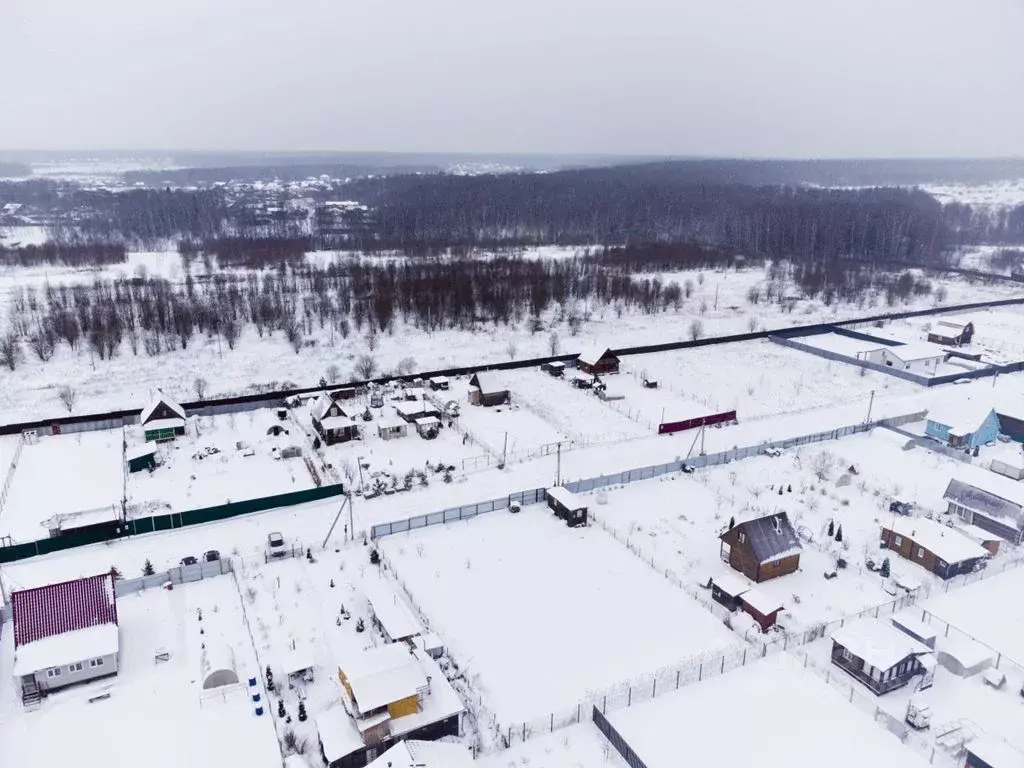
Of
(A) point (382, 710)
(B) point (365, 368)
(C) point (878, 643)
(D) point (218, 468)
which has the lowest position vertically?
(D) point (218, 468)

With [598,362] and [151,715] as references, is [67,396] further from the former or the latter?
[598,362]

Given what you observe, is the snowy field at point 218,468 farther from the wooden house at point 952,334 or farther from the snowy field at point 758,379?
the wooden house at point 952,334

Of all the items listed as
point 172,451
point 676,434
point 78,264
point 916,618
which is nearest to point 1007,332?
point 676,434

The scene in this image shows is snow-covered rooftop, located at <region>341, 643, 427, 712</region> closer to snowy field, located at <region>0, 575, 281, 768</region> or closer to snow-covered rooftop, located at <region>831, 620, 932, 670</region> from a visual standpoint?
snowy field, located at <region>0, 575, 281, 768</region>

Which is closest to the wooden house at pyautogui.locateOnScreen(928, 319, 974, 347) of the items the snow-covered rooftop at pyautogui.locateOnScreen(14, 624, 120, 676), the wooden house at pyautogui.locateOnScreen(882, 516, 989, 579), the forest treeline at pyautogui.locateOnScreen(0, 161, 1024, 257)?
the wooden house at pyautogui.locateOnScreen(882, 516, 989, 579)

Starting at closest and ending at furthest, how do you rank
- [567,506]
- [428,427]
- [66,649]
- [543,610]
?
[66,649]
[543,610]
[567,506]
[428,427]

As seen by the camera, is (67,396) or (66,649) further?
(67,396)

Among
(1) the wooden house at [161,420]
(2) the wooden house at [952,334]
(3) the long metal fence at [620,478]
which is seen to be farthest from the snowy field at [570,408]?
(2) the wooden house at [952,334]

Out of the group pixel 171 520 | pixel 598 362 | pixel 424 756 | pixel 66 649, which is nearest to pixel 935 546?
pixel 424 756
